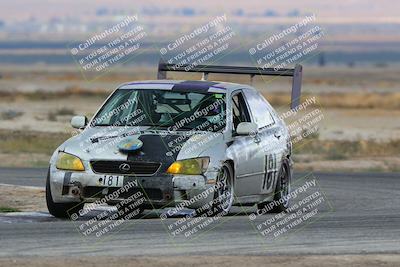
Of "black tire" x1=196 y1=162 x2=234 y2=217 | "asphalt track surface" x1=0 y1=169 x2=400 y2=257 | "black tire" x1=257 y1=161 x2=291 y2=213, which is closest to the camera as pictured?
"asphalt track surface" x1=0 y1=169 x2=400 y2=257

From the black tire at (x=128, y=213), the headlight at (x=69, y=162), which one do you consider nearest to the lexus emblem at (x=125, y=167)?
the headlight at (x=69, y=162)

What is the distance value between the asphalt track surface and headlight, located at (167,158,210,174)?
52 cm

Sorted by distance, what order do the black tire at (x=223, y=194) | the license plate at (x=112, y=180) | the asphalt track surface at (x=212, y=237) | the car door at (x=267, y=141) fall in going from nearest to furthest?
the asphalt track surface at (x=212, y=237), the license plate at (x=112, y=180), the black tire at (x=223, y=194), the car door at (x=267, y=141)

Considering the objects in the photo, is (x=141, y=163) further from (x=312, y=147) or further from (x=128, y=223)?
(x=312, y=147)

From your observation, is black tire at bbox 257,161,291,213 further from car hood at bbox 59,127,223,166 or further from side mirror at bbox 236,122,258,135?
car hood at bbox 59,127,223,166

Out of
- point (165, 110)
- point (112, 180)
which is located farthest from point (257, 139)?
point (112, 180)

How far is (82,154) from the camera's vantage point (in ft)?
44.2

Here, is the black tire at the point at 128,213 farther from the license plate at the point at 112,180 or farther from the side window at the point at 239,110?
the side window at the point at 239,110

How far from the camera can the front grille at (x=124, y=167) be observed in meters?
13.4

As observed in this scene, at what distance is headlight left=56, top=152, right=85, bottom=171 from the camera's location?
13.4 metres

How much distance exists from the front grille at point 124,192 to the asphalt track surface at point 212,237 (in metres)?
0.27

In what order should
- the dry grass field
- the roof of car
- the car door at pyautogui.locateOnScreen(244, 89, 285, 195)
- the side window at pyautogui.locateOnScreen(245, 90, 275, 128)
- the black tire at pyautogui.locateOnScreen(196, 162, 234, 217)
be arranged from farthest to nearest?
the dry grass field, the side window at pyautogui.locateOnScreen(245, 90, 275, 128), the car door at pyautogui.locateOnScreen(244, 89, 285, 195), the roof of car, the black tire at pyautogui.locateOnScreen(196, 162, 234, 217)

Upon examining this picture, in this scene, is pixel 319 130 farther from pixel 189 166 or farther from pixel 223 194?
pixel 189 166

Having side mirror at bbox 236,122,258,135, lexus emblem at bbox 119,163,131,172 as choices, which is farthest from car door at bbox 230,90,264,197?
lexus emblem at bbox 119,163,131,172
